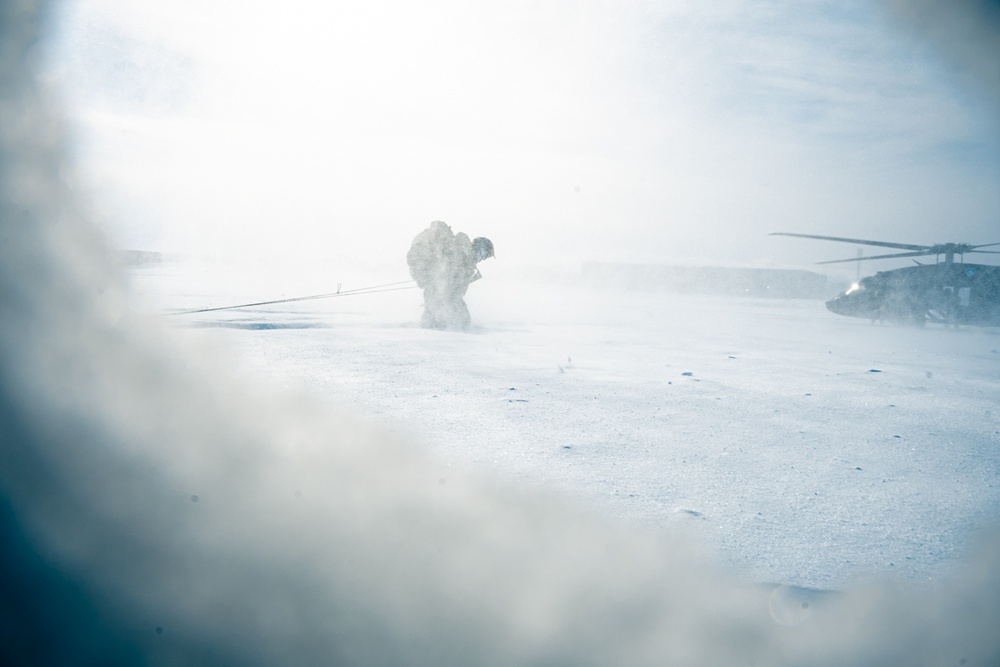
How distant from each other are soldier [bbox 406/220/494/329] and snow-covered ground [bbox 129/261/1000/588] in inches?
50.7

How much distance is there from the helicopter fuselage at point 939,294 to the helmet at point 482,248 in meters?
13.2

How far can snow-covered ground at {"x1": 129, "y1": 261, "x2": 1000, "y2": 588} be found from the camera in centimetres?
219

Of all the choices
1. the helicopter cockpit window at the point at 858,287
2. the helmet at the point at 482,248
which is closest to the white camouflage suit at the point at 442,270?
the helmet at the point at 482,248

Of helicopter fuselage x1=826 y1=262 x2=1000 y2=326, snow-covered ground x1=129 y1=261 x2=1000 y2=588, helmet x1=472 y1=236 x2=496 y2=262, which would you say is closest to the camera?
snow-covered ground x1=129 y1=261 x2=1000 y2=588

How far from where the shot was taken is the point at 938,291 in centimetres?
1417

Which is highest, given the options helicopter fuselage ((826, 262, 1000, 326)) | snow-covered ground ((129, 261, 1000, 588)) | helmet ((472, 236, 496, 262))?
helmet ((472, 236, 496, 262))

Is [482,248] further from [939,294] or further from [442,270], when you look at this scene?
[939,294]

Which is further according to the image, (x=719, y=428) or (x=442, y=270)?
(x=442, y=270)

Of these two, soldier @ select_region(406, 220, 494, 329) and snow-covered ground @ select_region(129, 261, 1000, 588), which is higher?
soldier @ select_region(406, 220, 494, 329)

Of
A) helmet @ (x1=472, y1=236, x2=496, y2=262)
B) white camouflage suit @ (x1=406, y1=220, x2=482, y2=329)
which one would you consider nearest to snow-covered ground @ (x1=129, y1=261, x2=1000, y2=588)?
white camouflage suit @ (x1=406, y1=220, x2=482, y2=329)

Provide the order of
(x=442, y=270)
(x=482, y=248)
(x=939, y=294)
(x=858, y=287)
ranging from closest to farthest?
(x=442, y=270)
(x=482, y=248)
(x=939, y=294)
(x=858, y=287)

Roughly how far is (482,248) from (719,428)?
7043 millimetres

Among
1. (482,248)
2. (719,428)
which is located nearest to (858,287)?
(482,248)

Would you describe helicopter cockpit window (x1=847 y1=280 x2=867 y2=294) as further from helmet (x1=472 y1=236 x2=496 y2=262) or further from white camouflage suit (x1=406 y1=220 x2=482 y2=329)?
white camouflage suit (x1=406 y1=220 x2=482 y2=329)
